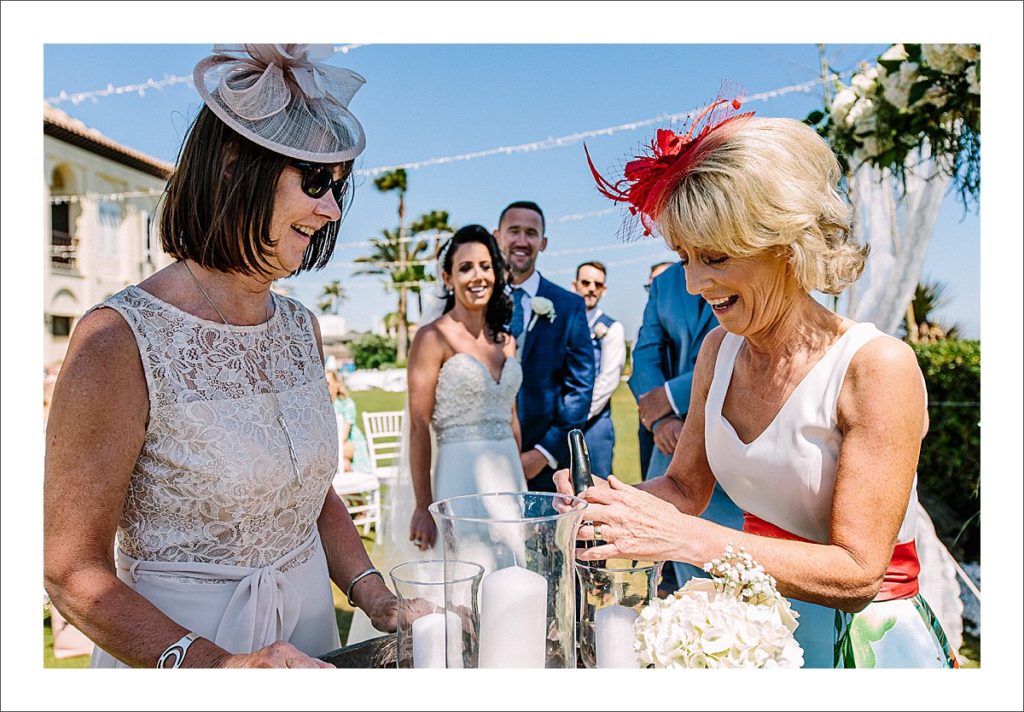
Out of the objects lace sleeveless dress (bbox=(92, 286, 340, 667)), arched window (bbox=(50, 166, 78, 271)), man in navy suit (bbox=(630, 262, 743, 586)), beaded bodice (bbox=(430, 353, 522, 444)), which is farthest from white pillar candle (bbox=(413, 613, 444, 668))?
arched window (bbox=(50, 166, 78, 271))

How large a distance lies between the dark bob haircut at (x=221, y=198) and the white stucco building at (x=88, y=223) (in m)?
20.2

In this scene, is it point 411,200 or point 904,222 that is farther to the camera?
point 411,200

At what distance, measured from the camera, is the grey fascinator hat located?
5.03ft

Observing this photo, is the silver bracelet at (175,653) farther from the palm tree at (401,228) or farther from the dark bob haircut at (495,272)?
the palm tree at (401,228)

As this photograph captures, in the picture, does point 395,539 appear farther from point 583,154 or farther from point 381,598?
point 583,154

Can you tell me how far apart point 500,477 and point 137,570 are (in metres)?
2.66

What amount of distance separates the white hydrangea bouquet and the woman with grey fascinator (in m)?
0.73

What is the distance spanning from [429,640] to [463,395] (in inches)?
117

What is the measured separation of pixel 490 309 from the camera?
433cm

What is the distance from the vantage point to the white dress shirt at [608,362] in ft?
17.3

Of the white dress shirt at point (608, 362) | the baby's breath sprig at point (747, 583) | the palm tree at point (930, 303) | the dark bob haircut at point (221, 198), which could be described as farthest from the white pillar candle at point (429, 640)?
the palm tree at point (930, 303)

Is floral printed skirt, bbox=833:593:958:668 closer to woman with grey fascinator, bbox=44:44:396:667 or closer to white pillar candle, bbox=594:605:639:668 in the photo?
white pillar candle, bbox=594:605:639:668

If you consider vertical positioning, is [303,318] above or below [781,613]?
above

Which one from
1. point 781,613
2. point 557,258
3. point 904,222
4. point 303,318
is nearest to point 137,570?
point 303,318
